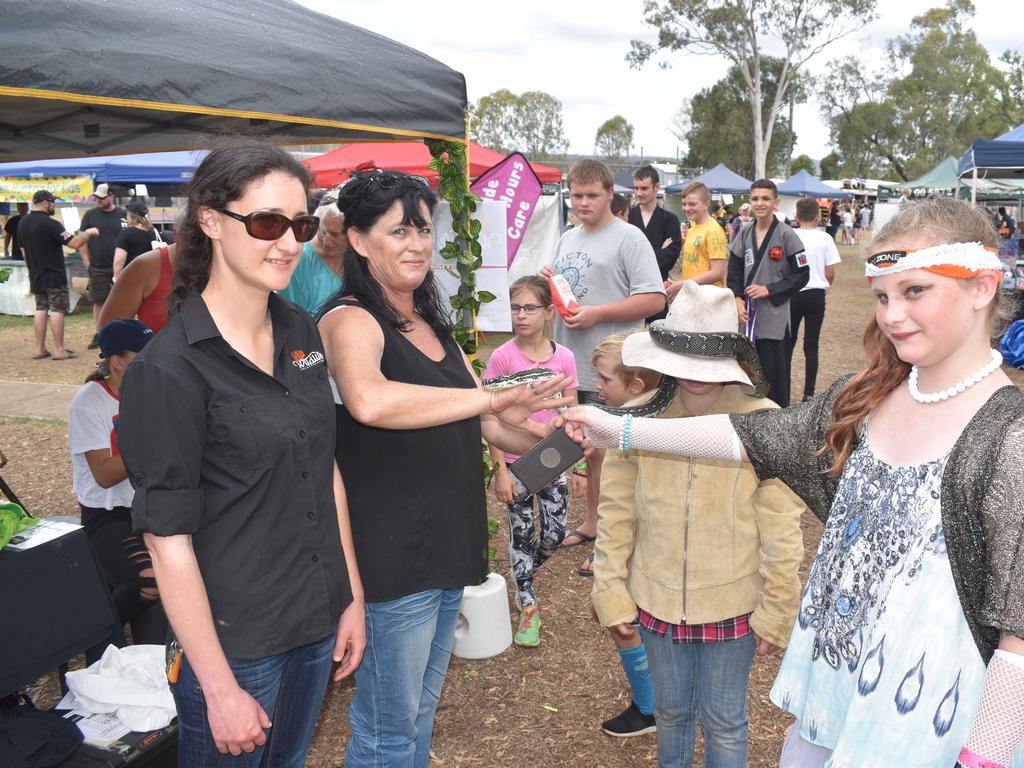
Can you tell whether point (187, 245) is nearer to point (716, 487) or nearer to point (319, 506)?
point (319, 506)

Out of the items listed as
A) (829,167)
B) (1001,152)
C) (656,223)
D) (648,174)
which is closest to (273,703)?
(656,223)

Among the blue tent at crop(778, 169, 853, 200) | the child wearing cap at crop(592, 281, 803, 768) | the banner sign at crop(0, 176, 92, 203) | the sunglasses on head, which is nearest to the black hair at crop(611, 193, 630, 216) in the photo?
the child wearing cap at crop(592, 281, 803, 768)

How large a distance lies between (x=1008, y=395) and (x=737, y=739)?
1.45m

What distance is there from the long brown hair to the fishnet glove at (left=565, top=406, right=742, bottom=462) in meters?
0.23

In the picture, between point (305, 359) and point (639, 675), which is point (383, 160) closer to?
point (639, 675)

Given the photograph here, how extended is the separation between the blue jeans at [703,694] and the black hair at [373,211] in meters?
1.32

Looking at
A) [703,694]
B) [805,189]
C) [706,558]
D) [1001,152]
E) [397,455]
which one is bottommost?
[703,694]

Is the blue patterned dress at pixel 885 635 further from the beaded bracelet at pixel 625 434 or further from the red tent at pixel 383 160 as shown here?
the red tent at pixel 383 160

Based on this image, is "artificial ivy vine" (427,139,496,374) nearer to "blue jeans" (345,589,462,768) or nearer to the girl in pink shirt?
the girl in pink shirt

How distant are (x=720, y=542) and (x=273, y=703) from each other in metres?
1.33

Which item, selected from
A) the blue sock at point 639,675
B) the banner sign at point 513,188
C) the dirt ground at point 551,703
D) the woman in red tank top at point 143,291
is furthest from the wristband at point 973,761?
the woman in red tank top at point 143,291

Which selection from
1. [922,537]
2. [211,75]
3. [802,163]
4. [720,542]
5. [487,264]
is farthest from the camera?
[802,163]

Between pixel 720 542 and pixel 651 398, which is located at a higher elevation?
pixel 651 398

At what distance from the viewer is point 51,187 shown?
1361 cm
